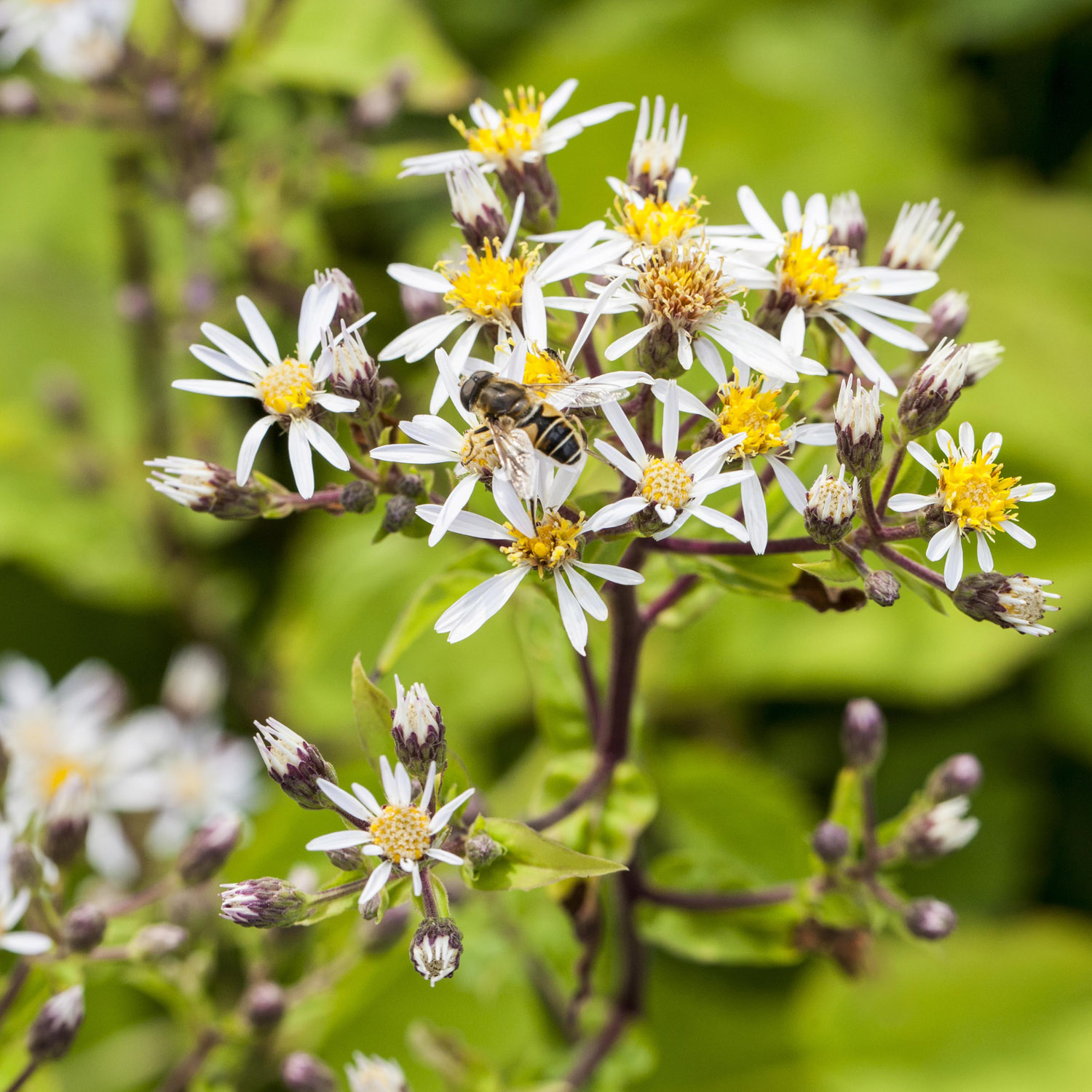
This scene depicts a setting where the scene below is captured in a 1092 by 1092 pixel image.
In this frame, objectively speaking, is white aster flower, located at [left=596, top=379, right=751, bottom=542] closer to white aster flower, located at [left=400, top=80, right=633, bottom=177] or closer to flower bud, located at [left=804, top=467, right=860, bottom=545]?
flower bud, located at [left=804, top=467, right=860, bottom=545]

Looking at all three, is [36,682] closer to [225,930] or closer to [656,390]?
[225,930]

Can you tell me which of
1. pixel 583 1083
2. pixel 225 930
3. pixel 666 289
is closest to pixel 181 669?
pixel 225 930

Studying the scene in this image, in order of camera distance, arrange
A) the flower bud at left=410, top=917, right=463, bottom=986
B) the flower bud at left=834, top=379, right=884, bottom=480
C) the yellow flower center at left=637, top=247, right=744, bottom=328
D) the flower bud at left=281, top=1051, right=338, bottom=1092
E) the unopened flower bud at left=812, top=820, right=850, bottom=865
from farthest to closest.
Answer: the flower bud at left=281, top=1051, right=338, bottom=1092 < the unopened flower bud at left=812, top=820, right=850, bottom=865 < the yellow flower center at left=637, top=247, right=744, bottom=328 < the flower bud at left=834, top=379, right=884, bottom=480 < the flower bud at left=410, top=917, right=463, bottom=986

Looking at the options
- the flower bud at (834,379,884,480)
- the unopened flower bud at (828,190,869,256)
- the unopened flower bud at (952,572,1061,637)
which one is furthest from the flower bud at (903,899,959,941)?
the unopened flower bud at (828,190,869,256)

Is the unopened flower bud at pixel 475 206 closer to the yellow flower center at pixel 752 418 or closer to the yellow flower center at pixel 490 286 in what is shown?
the yellow flower center at pixel 490 286

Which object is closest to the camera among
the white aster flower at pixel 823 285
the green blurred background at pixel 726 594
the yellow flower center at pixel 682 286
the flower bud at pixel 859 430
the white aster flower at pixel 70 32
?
the flower bud at pixel 859 430

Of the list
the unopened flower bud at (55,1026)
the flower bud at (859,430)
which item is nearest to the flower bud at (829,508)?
the flower bud at (859,430)

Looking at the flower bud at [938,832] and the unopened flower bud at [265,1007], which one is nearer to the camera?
the flower bud at [938,832]
